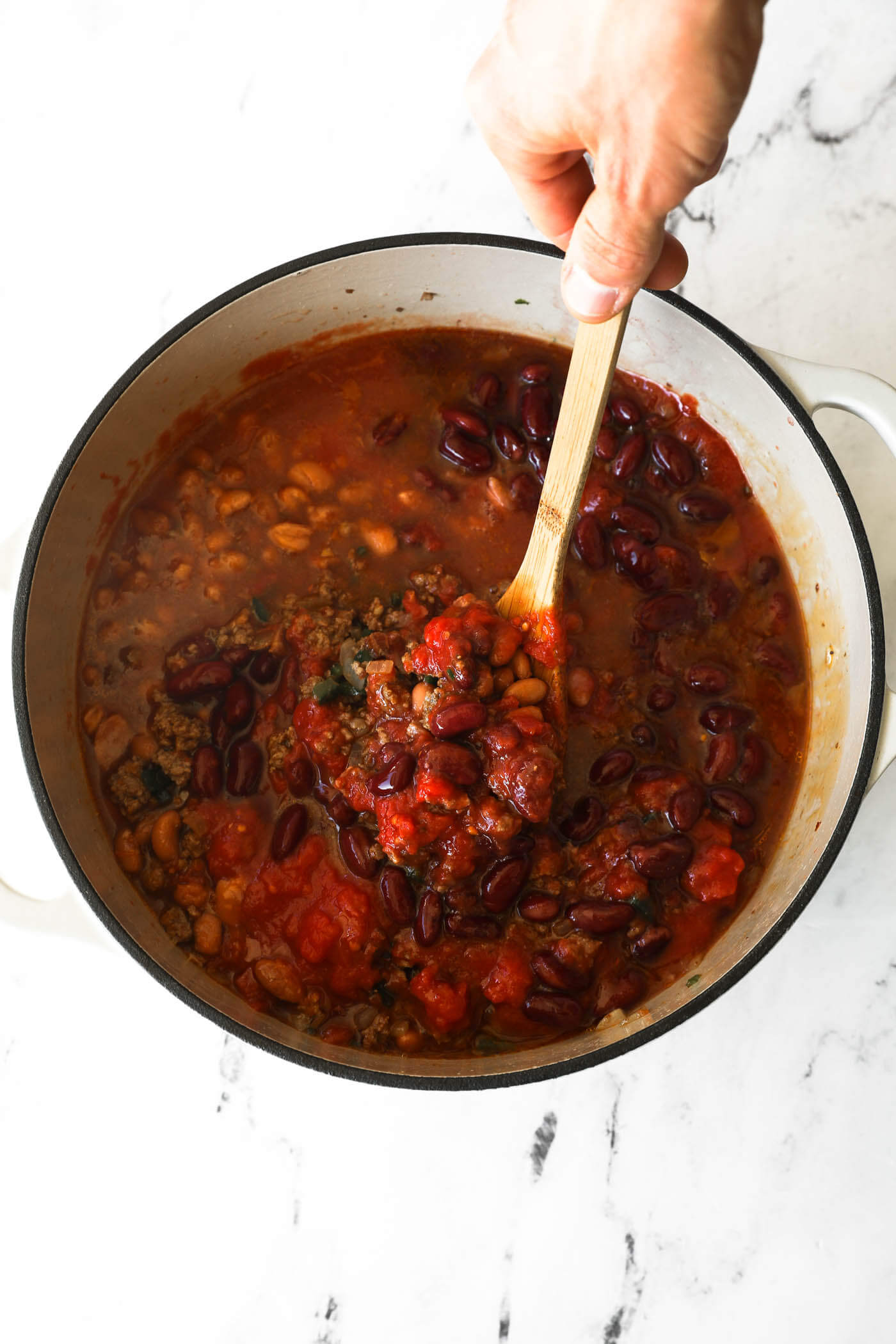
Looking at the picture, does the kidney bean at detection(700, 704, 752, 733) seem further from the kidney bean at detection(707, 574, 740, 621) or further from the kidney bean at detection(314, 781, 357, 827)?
the kidney bean at detection(314, 781, 357, 827)

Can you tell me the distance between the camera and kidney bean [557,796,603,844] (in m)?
2.29

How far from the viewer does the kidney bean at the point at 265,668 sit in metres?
2.39

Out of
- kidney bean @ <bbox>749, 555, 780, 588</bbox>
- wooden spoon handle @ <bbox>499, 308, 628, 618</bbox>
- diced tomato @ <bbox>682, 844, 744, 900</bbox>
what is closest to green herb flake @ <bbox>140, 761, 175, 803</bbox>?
wooden spoon handle @ <bbox>499, 308, 628, 618</bbox>

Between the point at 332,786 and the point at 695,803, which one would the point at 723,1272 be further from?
the point at 332,786

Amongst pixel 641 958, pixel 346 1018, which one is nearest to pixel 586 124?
pixel 641 958

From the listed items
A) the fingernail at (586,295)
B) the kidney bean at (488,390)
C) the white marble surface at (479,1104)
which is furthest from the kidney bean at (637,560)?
the fingernail at (586,295)

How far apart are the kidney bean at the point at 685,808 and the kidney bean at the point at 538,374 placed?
3.37 ft

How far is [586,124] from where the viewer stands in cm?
151

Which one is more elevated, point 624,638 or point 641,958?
point 624,638

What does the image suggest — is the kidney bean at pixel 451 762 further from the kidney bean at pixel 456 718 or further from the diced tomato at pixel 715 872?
the diced tomato at pixel 715 872

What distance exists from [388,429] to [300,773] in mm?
859

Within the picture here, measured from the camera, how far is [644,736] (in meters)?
2.35

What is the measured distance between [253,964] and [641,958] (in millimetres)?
857

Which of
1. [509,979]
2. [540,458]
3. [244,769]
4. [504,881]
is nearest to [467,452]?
[540,458]
